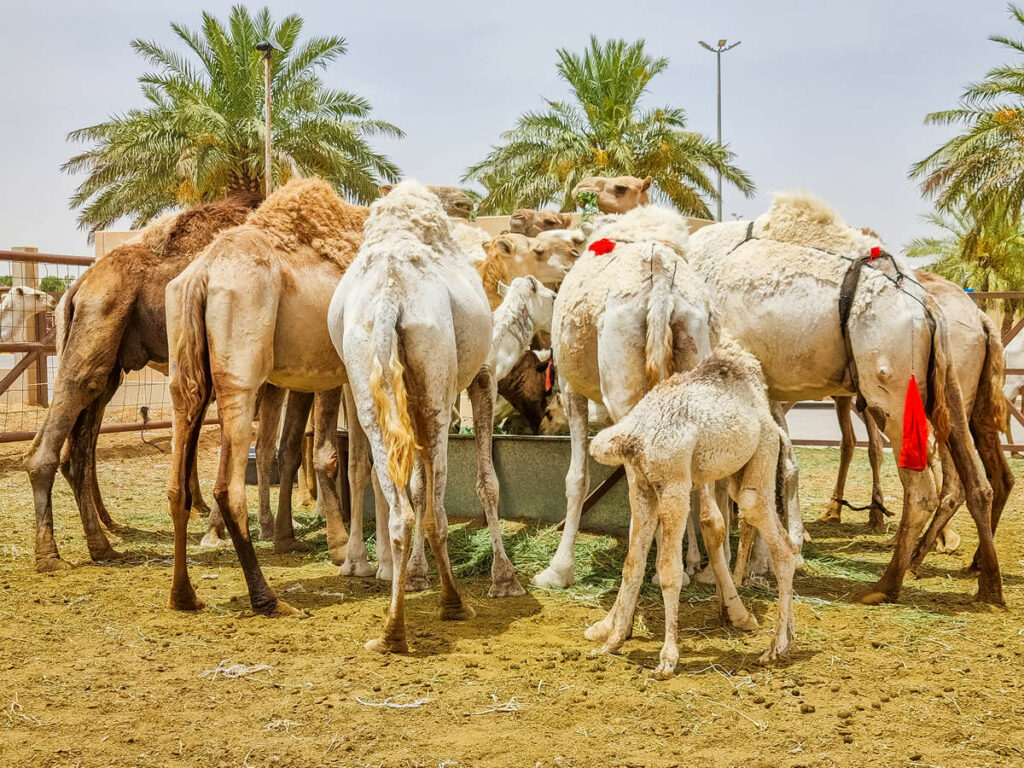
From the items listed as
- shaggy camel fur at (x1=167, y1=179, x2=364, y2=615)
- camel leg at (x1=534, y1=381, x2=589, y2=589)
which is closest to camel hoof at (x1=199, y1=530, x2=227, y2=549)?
shaggy camel fur at (x1=167, y1=179, x2=364, y2=615)

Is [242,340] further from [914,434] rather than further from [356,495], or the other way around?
[914,434]

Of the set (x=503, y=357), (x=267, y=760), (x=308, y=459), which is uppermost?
(x=503, y=357)

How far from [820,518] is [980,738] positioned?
552 cm

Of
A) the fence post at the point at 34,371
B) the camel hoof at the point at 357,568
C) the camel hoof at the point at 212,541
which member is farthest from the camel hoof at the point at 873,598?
the fence post at the point at 34,371

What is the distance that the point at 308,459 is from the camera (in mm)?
9547

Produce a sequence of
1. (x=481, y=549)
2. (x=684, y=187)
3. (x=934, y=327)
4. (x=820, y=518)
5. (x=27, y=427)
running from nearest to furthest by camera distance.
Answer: (x=934, y=327) < (x=481, y=549) < (x=820, y=518) < (x=27, y=427) < (x=684, y=187)

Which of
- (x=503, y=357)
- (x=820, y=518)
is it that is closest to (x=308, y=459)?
(x=503, y=357)

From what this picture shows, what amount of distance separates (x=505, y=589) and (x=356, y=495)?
1281 millimetres

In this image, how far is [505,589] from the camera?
583 centimetres

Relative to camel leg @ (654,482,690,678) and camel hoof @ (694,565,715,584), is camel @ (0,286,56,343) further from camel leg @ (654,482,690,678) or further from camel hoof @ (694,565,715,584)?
camel leg @ (654,482,690,678)

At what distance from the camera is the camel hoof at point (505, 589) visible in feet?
19.1

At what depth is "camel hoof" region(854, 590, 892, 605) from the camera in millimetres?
5516

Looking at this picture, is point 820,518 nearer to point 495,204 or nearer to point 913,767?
point 913,767

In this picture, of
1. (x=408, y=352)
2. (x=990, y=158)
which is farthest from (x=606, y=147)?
(x=408, y=352)
